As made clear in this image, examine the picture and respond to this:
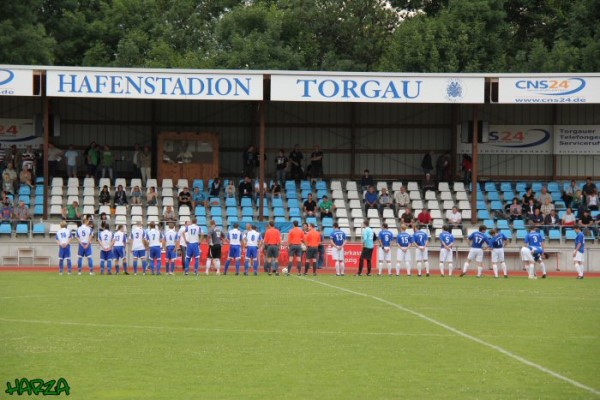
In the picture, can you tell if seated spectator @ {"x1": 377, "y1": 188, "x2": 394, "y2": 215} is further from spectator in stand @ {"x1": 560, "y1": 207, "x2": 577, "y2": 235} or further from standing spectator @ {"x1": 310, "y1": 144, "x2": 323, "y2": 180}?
spectator in stand @ {"x1": 560, "y1": 207, "x2": 577, "y2": 235}

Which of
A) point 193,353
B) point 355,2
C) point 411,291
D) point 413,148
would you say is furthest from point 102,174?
point 193,353

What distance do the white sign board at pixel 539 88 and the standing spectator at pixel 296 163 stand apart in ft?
26.8

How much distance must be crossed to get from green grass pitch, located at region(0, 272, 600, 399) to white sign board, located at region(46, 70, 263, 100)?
1137 centimetres

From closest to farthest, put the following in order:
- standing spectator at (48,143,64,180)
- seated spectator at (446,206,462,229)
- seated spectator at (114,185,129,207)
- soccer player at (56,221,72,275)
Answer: soccer player at (56,221,72,275)
seated spectator at (446,206,462,229)
seated spectator at (114,185,129,207)
standing spectator at (48,143,64,180)

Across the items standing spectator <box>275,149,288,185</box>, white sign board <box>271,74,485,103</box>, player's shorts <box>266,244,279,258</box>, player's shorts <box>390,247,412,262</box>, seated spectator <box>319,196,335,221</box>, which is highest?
white sign board <box>271,74,485,103</box>

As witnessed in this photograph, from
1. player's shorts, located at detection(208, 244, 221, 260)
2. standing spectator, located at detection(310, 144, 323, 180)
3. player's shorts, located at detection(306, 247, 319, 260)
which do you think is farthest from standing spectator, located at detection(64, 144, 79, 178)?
player's shorts, located at detection(306, 247, 319, 260)

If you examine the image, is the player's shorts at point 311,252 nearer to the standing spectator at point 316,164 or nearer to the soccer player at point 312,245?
the soccer player at point 312,245

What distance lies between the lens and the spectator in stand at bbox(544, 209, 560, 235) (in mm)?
38812

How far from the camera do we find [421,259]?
34.6 metres

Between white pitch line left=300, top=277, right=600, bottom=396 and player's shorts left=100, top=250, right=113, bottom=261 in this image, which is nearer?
Answer: white pitch line left=300, top=277, right=600, bottom=396

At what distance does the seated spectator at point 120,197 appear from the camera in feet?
129

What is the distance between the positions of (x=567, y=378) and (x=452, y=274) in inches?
854

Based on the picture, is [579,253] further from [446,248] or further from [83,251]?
[83,251]

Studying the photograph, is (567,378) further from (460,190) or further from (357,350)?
(460,190)
